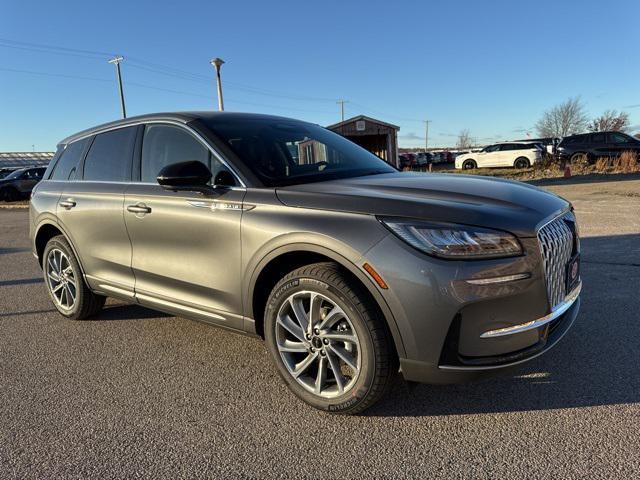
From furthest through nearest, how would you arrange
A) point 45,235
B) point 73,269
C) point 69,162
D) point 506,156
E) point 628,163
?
point 506,156
point 628,163
point 45,235
point 69,162
point 73,269

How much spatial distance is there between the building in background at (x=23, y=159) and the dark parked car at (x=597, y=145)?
236ft

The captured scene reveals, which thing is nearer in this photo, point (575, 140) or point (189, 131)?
point (189, 131)

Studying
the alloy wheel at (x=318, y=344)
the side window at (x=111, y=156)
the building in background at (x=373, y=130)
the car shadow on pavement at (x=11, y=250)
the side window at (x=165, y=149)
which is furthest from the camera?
the building in background at (x=373, y=130)

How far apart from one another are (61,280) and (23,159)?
8948 cm

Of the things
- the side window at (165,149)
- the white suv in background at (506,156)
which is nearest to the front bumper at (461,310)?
the side window at (165,149)

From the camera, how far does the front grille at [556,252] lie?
249 centimetres

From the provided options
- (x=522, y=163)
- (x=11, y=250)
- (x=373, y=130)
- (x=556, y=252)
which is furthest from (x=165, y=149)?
(x=522, y=163)

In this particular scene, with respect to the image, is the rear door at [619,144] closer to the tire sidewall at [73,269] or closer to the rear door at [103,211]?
the rear door at [103,211]

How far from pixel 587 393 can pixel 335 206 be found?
1.83 m

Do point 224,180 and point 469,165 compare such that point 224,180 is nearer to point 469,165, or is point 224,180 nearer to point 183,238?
point 183,238

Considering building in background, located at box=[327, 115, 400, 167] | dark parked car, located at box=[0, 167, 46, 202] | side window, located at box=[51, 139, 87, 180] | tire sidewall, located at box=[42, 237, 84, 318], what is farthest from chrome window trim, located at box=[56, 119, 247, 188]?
dark parked car, located at box=[0, 167, 46, 202]

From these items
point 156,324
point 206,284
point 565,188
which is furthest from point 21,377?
point 565,188

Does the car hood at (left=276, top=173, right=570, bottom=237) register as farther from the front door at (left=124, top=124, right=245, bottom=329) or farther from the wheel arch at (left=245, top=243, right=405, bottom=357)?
the front door at (left=124, top=124, right=245, bottom=329)

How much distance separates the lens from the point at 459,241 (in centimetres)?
234
